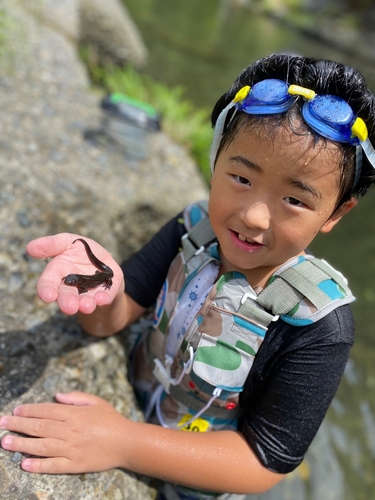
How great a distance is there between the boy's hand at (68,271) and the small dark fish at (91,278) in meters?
0.02

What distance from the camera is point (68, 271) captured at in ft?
6.12

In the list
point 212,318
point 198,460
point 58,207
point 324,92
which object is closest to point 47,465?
point 198,460

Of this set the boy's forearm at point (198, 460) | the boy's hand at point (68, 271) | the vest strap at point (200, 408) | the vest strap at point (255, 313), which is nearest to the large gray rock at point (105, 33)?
the boy's hand at point (68, 271)

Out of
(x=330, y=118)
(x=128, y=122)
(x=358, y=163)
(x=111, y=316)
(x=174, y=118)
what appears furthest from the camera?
(x=174, y=118)

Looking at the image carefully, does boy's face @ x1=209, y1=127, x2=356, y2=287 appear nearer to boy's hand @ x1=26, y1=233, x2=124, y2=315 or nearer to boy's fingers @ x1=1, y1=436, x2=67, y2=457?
boy's hand @ x1=26, y1=233, x2=124, y2=315

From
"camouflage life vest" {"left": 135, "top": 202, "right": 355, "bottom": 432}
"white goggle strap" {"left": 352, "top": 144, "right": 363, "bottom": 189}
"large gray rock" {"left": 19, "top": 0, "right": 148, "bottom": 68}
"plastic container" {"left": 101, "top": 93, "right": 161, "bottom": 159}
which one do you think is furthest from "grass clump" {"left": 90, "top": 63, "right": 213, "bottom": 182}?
"white goggle strap" {"left": 352, "top": 144, "right": 363, "bottom": 189}

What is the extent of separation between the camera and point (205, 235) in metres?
2.25

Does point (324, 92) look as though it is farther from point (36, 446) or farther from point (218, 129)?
point (36, 446)

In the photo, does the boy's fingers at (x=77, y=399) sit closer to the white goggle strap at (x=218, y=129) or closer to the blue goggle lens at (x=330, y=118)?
the white goggle strap at (x=218, y=129)

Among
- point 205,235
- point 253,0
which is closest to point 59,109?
point 205,235

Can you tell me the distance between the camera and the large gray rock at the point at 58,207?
7.52 ft

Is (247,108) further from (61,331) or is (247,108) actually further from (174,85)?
(174,85)

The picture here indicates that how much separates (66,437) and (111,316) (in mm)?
653

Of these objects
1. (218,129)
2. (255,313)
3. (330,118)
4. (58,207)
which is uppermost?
(330,118)
